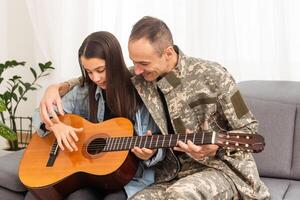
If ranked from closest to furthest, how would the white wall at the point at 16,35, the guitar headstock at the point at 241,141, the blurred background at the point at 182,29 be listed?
1. the guitar headstock at the point at 241,141
2. the blurred background at the point at 182,29
3. the white wall at the point at 16,35

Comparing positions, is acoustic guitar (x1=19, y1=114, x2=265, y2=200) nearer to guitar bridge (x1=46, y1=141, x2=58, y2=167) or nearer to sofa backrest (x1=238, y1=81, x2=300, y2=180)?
guitar bridge (x1=46, y1=141, x2=58, y2=167)

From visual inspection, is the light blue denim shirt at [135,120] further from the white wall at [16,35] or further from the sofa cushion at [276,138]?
the white wall at [16,35]

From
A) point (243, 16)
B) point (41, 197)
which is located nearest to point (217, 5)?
point (243, 16)

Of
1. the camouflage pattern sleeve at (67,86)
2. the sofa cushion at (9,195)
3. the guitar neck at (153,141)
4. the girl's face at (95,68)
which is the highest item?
the girl's face at (95,68)

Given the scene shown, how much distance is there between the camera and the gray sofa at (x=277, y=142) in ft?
6.88

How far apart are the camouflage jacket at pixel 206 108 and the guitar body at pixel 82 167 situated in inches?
6.1

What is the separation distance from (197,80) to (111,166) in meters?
0.48

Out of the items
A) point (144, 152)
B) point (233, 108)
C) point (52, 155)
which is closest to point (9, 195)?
point (52, 155)

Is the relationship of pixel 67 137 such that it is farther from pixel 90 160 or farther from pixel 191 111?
pixel 191 111

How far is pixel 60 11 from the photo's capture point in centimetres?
318

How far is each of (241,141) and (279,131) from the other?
70 centimetres

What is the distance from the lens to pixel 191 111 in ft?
6.17

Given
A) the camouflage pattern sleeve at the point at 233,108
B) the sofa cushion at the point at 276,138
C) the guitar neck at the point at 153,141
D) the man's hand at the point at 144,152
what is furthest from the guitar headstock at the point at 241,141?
the sofa cushion at the point at 276,138

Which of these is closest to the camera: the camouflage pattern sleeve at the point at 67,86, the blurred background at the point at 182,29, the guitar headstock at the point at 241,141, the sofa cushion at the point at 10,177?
the guitar headstock at the point at 241,141
